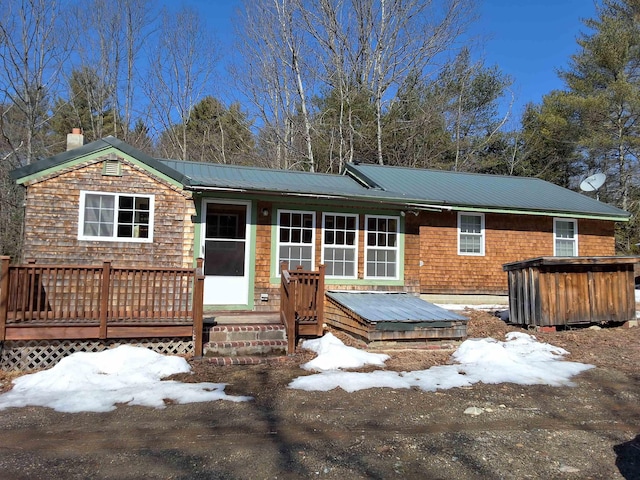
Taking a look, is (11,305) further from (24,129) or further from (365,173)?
(24,129)

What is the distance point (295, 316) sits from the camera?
24.4ft

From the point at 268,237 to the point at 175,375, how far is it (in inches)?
163

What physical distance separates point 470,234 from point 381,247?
3.33 meters

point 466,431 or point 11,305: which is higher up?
point 11,305

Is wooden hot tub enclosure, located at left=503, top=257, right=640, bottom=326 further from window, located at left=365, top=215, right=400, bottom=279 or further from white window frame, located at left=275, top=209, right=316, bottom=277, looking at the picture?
white window frame, located at left=275, top=209, right=316, bottom=277

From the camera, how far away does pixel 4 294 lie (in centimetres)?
614

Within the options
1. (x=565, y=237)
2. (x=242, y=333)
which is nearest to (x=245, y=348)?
(x=242, y=333)

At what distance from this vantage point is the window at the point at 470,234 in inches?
483

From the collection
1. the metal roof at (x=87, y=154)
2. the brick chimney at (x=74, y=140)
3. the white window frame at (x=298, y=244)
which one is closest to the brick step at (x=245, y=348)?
the white window frame at (x=298, y=244)

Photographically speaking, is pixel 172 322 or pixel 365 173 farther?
pixel 365 173

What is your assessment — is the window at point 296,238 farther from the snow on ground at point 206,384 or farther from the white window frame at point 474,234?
the white window frame at point 474,234

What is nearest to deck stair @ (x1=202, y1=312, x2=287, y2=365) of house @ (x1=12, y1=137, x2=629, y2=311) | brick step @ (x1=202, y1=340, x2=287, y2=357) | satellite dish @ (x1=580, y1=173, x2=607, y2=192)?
brick step @ (x1=202, y1=340, x2=287, y2=357)

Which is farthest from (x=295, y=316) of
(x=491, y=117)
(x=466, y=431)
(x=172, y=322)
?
(x=491, y=117)

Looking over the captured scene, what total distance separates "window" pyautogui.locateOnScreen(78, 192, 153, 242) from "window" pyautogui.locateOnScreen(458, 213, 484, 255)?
7895 millimetres
